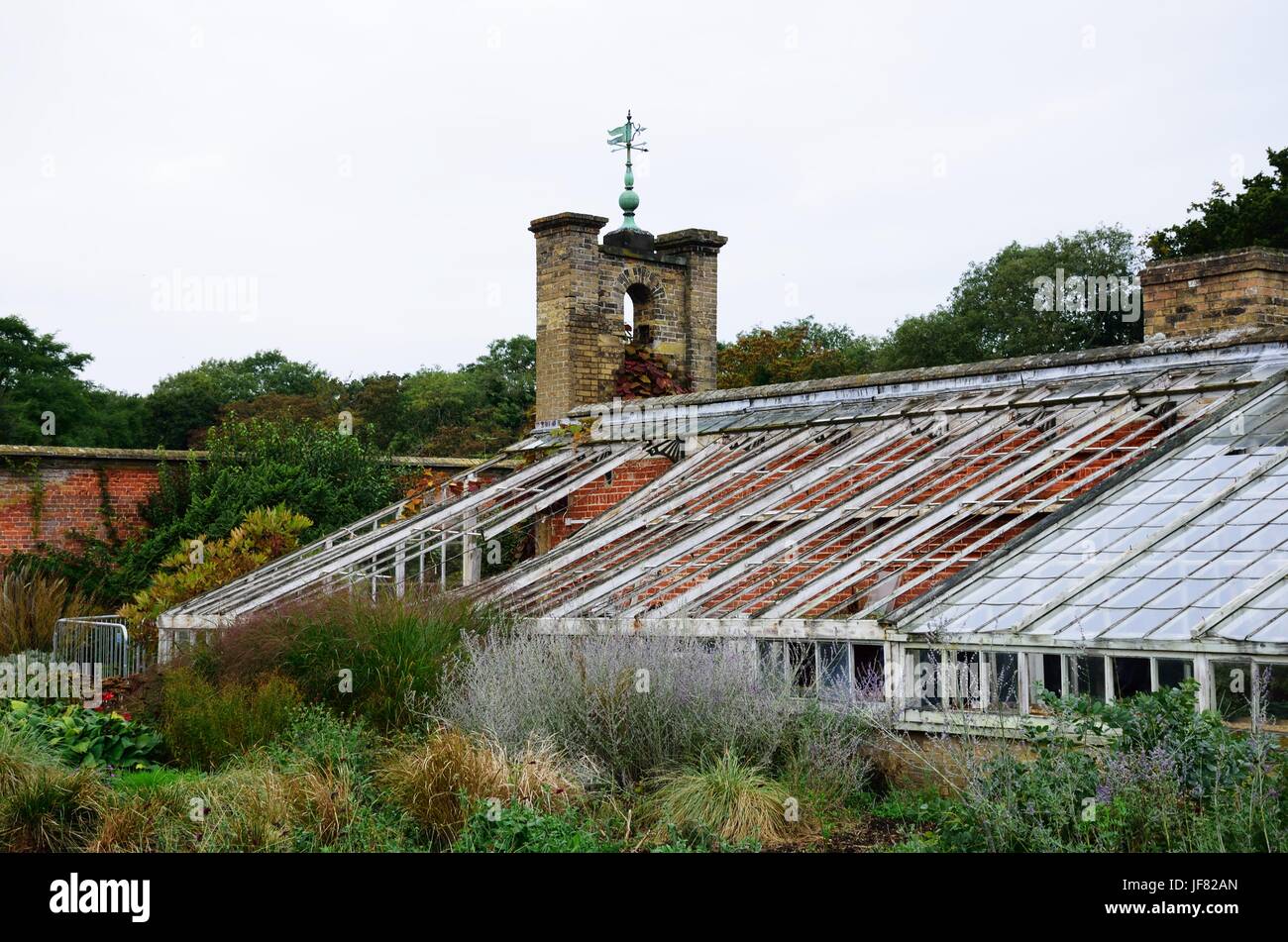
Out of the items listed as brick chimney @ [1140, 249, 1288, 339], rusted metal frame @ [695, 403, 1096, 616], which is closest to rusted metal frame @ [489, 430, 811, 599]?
rusted metal frame @ [695, 403, 1096, 616]

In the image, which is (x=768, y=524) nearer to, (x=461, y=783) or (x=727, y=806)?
(x=727, y=806)

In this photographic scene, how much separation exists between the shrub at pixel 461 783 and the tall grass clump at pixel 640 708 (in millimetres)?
461

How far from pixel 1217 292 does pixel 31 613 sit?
14030 mm

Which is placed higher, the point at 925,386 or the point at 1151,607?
the point at 925,386

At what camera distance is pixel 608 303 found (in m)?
20.7

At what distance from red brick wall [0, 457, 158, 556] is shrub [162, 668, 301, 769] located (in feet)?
35.3

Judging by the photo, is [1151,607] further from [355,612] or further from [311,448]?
[311,448]

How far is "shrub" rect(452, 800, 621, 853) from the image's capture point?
8.21 metres

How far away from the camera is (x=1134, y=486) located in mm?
11859

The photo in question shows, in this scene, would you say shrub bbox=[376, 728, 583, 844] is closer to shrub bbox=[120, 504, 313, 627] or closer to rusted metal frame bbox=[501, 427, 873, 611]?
rusted metal frame bbox=[501, 427, 873, 611]

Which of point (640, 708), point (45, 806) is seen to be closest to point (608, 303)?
point (640, 708)
